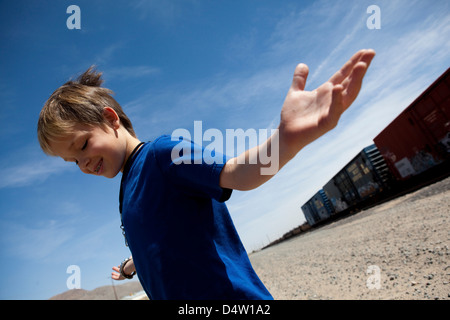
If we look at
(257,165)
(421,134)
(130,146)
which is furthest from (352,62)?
(421,134)

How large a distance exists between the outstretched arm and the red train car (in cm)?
1466

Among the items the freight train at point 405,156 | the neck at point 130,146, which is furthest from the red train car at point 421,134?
the neck at point 130,146

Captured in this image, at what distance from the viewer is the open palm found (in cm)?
96

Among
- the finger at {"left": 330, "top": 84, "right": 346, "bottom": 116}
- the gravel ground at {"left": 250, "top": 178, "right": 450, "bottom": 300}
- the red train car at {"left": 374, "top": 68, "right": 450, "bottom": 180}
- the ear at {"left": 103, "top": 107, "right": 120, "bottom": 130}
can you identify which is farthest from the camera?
the red train car at {"left": 374, "top": 68, "right": 450, "bottom": 180}

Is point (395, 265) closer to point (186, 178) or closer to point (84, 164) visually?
point (186, 178)

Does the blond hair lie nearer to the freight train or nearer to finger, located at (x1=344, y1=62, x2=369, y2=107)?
finger, located at (x1=344, y1=62, x2=369, y2=107)

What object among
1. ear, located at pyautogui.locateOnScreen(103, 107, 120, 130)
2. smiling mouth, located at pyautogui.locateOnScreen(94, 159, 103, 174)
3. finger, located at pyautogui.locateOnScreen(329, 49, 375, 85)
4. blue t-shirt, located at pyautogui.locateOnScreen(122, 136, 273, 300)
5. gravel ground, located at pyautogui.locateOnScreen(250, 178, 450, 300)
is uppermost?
ear, located at pyautogui.locateOnScreen(103, 107, 120, 130)

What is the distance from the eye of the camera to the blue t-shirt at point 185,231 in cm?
117

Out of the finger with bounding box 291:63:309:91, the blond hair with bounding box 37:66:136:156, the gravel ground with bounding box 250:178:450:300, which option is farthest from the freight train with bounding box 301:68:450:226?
the blond hair with bounding box 37:66:136:156

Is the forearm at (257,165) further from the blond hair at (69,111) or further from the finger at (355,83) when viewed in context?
the blond hair at (69,111)

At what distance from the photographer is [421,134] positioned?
1393cm

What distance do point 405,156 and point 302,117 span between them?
57.9 feet
